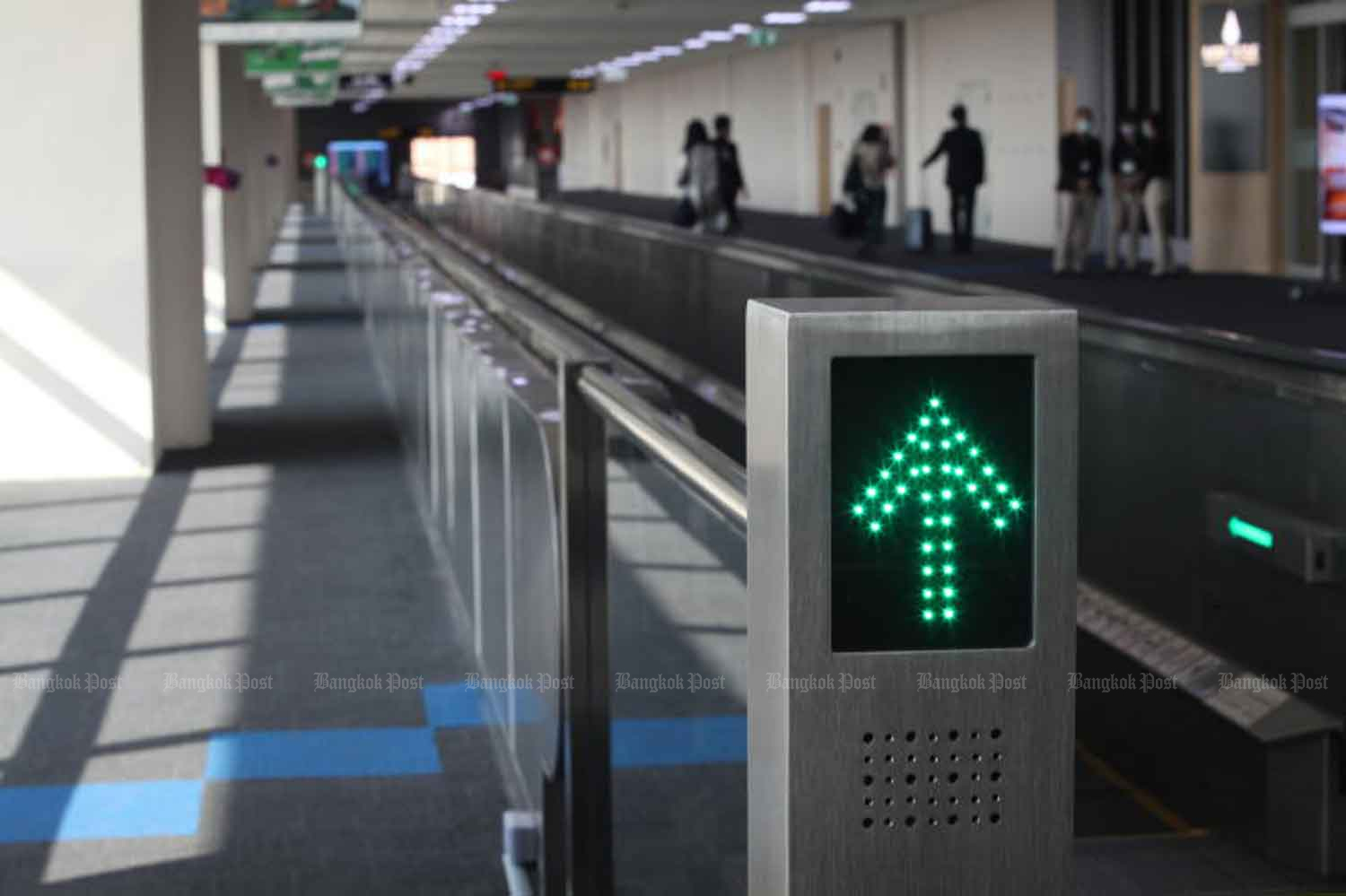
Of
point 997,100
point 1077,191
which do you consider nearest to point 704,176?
point 997,100

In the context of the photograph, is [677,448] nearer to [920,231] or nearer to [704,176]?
[704,176]

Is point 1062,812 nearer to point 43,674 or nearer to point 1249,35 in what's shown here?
point 43,674

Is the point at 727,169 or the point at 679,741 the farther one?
the point at 727,169

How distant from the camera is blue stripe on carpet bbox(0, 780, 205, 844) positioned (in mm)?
5547

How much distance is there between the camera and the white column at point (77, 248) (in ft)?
38.5

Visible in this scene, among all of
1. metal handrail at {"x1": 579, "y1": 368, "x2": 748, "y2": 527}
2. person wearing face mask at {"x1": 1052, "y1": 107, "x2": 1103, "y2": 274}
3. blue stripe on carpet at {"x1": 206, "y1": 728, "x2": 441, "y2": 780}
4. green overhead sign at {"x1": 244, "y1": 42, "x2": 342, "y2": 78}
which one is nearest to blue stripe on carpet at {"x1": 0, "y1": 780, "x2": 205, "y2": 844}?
blue stripe on carpet at {"x1": 206, "y1": 728, "x2": 441, "y2": 780}

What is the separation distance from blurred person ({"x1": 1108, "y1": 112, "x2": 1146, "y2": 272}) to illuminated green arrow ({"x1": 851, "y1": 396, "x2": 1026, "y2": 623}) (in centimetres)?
2228

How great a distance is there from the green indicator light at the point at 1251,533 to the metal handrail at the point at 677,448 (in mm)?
3308

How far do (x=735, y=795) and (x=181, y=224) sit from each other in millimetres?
11296

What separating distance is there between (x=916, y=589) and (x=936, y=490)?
0.09m

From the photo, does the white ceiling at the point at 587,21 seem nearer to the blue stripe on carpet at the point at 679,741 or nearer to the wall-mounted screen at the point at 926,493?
the blue stripe on carpet at the point at 679,741

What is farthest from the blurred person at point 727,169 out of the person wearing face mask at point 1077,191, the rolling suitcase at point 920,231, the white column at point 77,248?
the white column at point 77,248

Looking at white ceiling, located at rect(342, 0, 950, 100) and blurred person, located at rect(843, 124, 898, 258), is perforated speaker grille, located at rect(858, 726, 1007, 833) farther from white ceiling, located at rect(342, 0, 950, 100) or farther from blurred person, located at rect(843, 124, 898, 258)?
white ceiling, located at rect(342, 0, 950, 100)

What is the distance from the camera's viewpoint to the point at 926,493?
1.86 m
